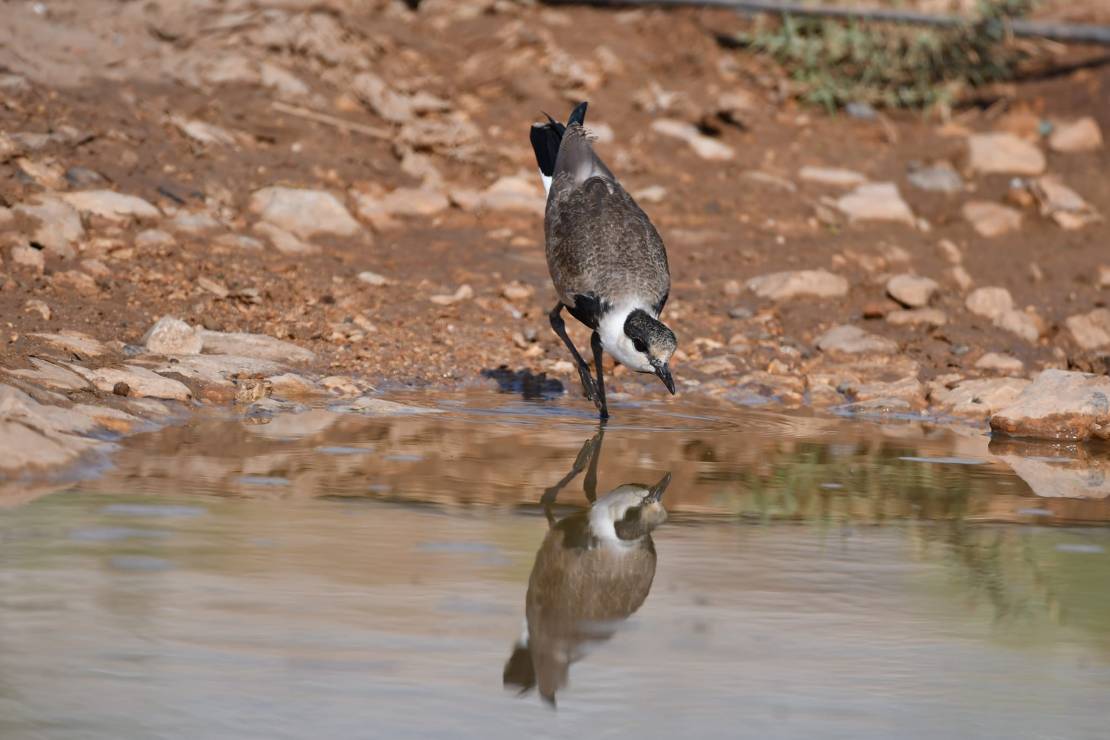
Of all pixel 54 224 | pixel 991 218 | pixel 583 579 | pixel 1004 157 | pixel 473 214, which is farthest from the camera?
pixel 1004 157

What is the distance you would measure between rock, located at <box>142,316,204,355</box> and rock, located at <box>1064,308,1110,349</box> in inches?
198

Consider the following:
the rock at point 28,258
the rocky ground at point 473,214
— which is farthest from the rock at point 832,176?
the rock at point 28,258

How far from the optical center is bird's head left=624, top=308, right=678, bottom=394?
6.28m

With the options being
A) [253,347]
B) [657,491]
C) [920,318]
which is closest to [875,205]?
[920,318]

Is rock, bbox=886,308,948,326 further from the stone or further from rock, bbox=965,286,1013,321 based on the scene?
the stone

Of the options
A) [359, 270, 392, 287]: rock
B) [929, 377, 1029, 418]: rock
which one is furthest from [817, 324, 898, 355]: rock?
[359, 270, 392, 287]: rock

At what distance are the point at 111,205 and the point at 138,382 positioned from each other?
2.75 m

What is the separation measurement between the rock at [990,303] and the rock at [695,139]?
270 cm

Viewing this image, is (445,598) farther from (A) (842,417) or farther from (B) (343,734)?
(A) (842,417)

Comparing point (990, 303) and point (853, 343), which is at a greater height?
point (990, 303)

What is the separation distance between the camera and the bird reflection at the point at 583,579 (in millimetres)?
3486

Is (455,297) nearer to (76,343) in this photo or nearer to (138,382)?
(76,343)

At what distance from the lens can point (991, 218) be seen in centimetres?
1045

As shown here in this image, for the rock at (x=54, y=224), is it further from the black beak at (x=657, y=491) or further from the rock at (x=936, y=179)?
the rock at (x=936, y=179)
